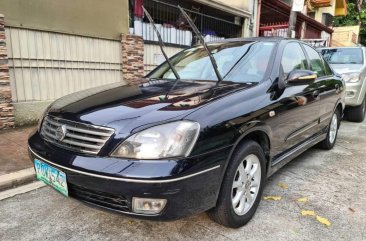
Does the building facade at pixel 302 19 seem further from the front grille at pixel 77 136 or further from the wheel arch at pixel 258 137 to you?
the front grille at pixel 77 136

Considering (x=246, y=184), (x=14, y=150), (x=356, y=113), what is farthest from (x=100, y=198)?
(x=356, y=113)

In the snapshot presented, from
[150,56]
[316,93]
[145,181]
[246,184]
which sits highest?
[150,56]

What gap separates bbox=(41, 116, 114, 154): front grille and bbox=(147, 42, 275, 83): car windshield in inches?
52.3

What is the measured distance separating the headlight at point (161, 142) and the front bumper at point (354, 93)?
5.63 m

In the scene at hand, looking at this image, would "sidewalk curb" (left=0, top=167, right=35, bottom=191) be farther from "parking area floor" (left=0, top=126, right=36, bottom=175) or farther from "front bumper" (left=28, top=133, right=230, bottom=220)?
"front bumper" (left=28, top=133, right=230, bottom=220)

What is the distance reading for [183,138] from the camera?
2.00m

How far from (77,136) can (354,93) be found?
6.06 m

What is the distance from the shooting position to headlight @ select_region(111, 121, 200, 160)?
198cm

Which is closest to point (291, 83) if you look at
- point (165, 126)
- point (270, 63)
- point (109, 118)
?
point (270, 63)

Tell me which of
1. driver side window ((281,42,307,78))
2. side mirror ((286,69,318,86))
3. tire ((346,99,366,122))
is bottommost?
tire ((346,99,366,122))

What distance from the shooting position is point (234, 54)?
3260 mm

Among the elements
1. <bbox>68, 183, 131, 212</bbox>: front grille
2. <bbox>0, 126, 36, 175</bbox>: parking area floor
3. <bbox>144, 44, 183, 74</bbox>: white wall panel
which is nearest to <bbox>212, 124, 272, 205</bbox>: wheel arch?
<bbox>68, 183, 131, 212</bbox>: front grille

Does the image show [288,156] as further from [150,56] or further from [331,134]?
[150,56]

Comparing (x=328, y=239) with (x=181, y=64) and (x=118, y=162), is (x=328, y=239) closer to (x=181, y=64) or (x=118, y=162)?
(x=118, y=162)
